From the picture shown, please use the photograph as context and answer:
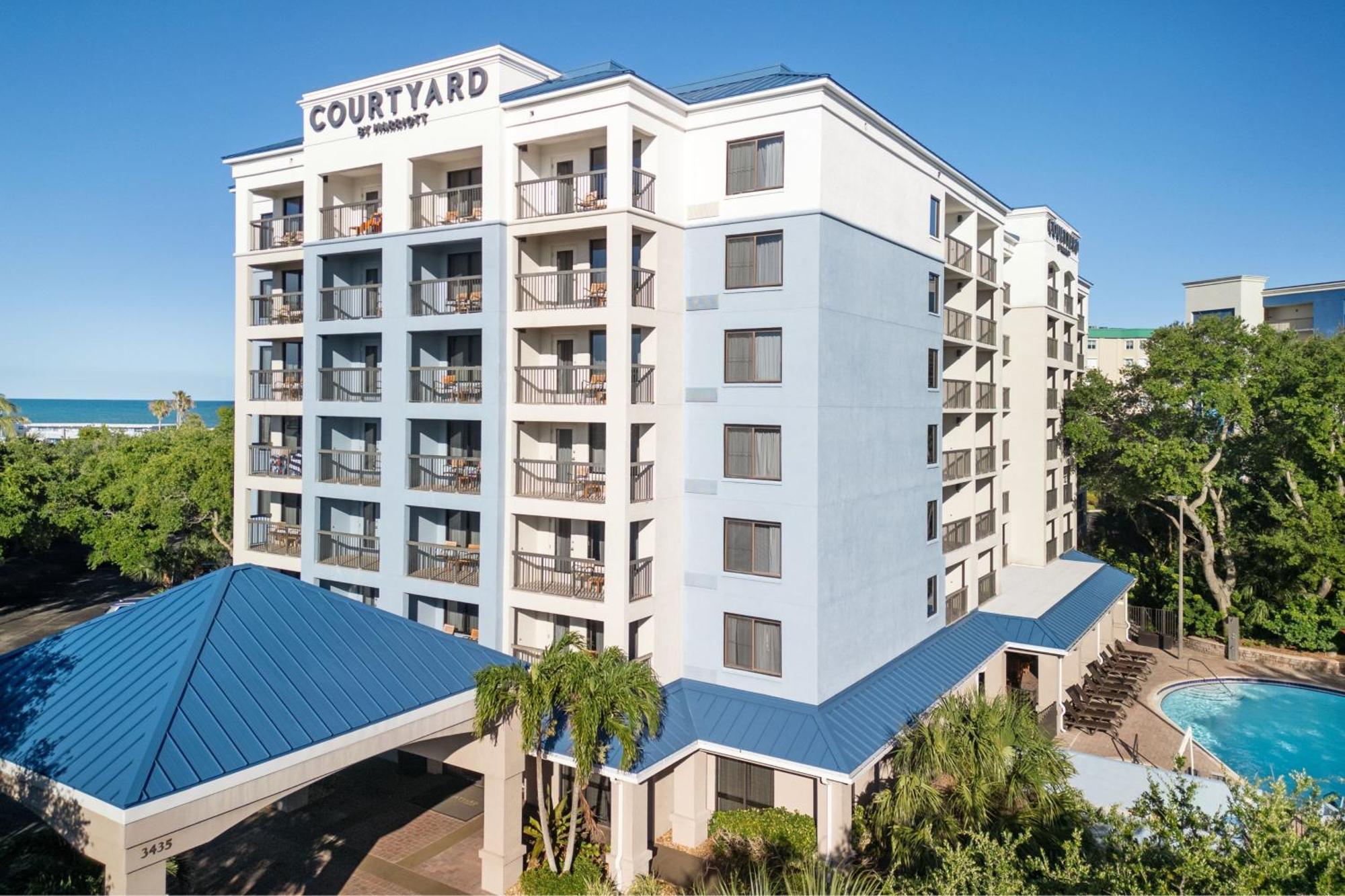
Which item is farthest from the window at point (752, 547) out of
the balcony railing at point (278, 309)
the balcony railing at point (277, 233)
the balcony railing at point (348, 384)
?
the balcony railing at point (277, 233)

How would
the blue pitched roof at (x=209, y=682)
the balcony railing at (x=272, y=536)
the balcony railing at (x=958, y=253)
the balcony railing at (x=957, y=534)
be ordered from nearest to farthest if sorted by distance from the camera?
the blue pitched roof at (x=209, y=682), the balcony railing at (x=272, y=536), the balcony railing at (x=958, y=253), the balcony railing at (x=957, y=534)

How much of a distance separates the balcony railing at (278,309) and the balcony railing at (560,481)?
10.6m

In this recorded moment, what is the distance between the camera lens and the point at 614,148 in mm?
22094

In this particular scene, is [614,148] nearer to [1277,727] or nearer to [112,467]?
[1277,727]

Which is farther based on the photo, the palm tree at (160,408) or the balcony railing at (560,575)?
the palm tree at (160,408)

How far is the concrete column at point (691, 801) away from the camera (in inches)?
886

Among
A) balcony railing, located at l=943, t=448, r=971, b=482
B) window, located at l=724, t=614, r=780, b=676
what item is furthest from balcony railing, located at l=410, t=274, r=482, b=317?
balcony railing, located at l=943, t=448, r=971, b=482

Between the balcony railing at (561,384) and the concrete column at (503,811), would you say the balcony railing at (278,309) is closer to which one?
the balcony railing at (561,384)

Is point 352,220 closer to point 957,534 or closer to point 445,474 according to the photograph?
point 445,474

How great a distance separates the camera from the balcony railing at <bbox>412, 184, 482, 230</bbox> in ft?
81.6

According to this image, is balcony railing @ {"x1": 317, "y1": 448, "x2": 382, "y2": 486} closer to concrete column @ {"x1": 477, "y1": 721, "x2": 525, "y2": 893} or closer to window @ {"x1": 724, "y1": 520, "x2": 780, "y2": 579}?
concrete column @ {"x1": 477, "y1": 721, "x2": 525, "y2": 893}

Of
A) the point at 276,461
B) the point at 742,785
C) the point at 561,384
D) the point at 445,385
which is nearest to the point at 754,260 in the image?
the point at 561,384

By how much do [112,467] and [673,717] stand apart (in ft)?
121

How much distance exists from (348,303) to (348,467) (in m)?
5.18
